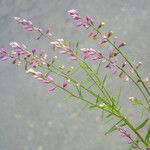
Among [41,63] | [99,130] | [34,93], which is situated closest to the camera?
[41,63]

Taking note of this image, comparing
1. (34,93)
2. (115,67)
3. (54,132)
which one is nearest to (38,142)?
(54,132)

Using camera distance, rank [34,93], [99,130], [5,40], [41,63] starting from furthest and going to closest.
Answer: [5,40]
[34,93]
[99,130]
[41,63]

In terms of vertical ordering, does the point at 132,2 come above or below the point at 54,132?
above

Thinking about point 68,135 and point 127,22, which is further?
point 127,22

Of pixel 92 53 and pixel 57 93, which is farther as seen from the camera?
pixel 57 93

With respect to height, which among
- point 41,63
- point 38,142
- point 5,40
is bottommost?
point 38,142

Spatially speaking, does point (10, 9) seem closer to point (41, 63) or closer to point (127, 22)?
point (127, 22)

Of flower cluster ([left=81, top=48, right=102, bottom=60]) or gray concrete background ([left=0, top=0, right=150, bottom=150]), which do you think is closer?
flower cluster ([left=81, top=48, right=102, bottom=60])

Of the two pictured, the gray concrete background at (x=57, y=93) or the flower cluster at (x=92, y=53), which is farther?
the gray concrete background at (x=57, y=93)
